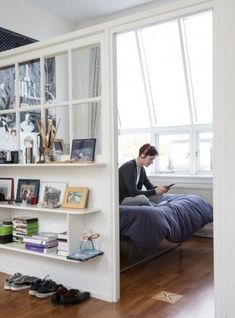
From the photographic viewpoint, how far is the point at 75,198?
2.95 metres

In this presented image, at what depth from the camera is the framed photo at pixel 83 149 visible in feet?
9.37

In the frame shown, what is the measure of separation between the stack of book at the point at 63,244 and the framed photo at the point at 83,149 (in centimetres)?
63

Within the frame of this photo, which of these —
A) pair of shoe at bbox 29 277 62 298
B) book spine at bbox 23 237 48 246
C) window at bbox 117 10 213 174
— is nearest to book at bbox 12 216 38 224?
book spine at bbox 23 237 48 246

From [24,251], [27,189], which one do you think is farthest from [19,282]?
[27,189]

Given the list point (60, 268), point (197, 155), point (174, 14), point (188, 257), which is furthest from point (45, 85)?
point (197, 155)

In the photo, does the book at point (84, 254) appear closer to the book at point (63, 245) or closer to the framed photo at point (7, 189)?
the book at point (63, 245)

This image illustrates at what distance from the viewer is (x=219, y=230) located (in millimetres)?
2307

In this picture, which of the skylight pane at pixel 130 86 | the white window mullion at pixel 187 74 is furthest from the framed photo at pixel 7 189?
the white window mullion at pixel 187 74

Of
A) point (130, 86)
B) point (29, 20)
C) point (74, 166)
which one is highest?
point (29, 20)

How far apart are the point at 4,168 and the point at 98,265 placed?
1434mm

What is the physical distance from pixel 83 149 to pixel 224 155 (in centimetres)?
115

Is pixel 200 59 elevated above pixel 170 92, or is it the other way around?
pixel 200 59

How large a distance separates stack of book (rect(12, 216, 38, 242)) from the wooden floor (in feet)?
1.41

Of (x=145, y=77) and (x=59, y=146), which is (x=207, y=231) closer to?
(x=145, y=77)
